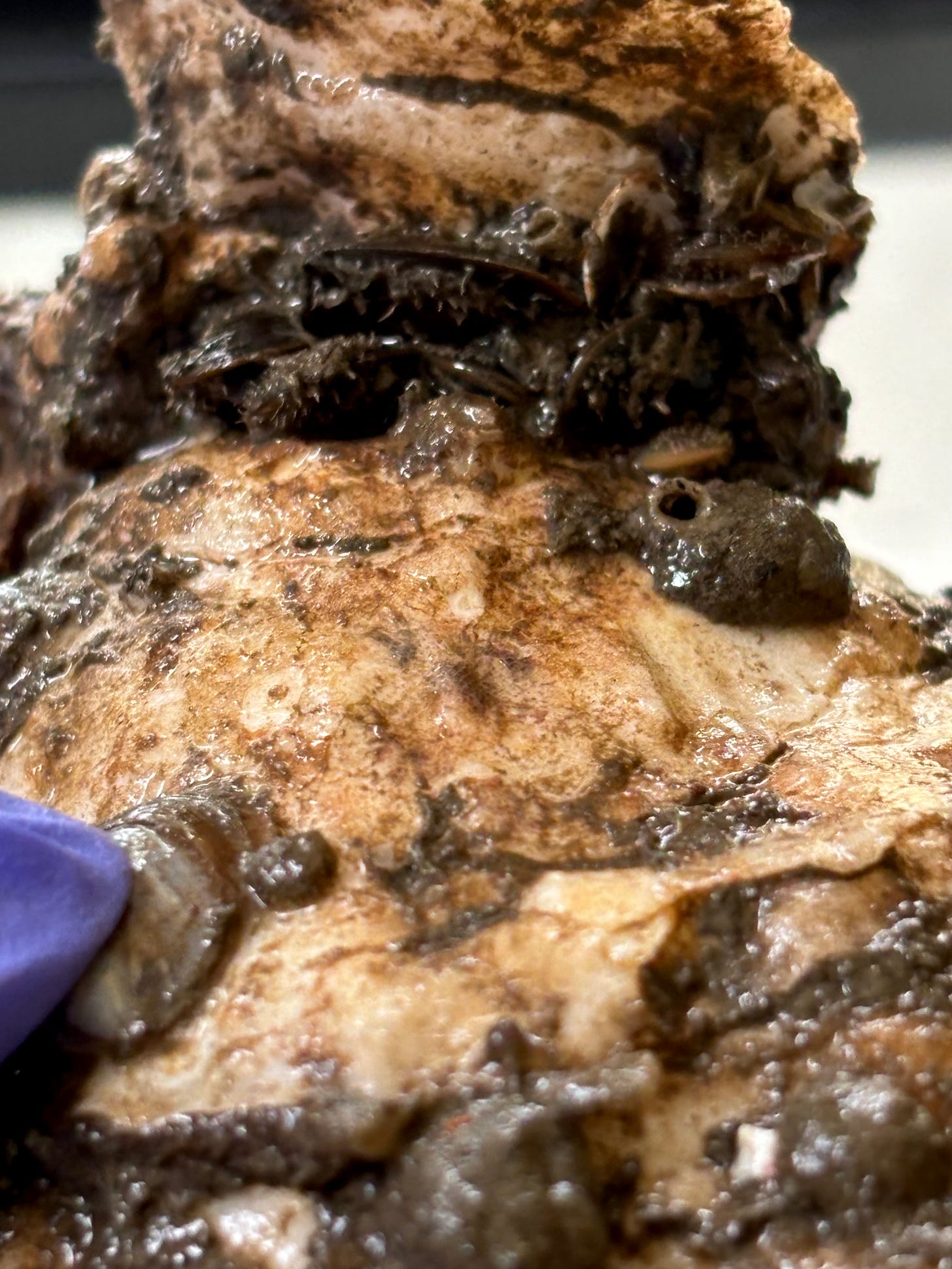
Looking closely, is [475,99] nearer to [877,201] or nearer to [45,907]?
[45,907]

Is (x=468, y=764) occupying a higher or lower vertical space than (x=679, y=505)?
lower

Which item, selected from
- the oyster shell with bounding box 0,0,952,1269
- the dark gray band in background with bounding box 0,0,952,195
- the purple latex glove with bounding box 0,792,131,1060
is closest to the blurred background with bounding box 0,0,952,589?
the dark gray band in background with bounding box 0,0,952,195

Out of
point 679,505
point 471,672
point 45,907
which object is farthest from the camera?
point 679,505

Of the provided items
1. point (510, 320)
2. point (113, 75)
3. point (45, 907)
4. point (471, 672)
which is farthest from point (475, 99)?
point (113, 75)

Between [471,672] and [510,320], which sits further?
[510,320]

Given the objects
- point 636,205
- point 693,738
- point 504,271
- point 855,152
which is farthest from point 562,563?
point 855,152

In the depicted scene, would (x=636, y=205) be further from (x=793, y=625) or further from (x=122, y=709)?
(x=122, y=709)

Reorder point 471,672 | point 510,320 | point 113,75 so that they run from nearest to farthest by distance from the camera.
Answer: point 471,672
point 510,320
point 113,75
